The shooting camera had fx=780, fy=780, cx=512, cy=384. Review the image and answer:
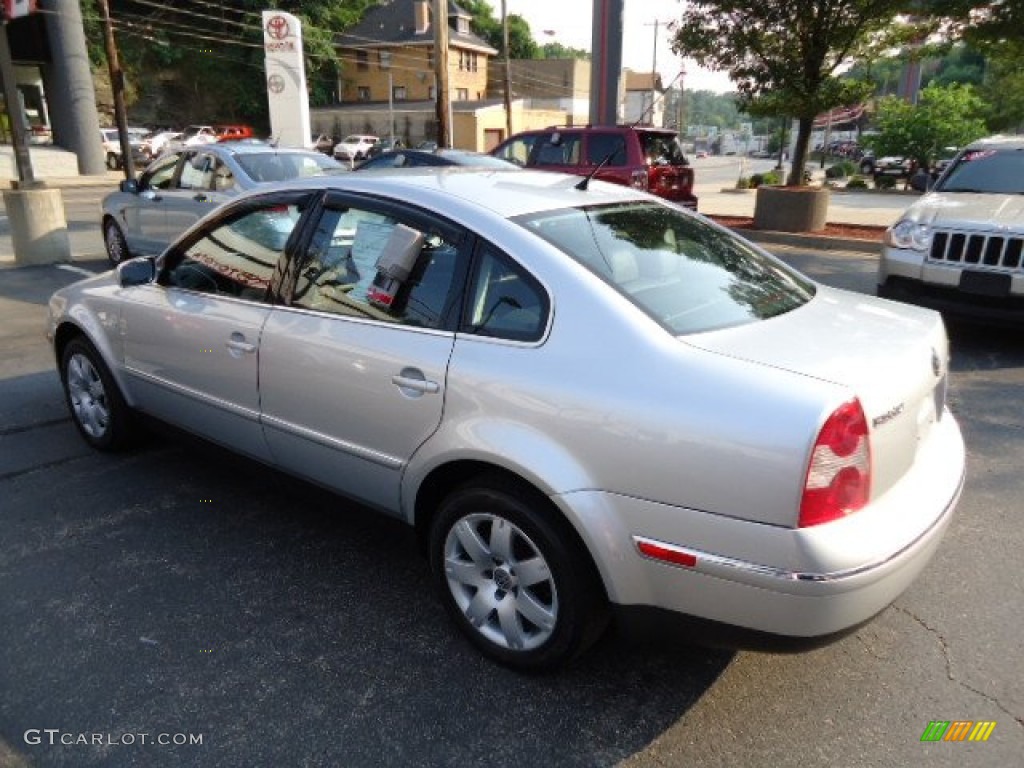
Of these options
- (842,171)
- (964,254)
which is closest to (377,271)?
(964,254)

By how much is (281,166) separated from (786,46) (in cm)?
833

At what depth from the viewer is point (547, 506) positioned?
244 cm

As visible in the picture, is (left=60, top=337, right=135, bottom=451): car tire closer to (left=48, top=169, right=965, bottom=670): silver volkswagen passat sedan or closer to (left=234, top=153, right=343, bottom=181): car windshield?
(left=48, top=169, right=965, bottom=670): silver volkswagen passat sedan

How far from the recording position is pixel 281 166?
8.95m

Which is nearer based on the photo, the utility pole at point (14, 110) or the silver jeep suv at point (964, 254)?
the silver jeep suv at point (964, 254)

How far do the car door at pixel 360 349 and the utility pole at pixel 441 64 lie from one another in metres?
15.4

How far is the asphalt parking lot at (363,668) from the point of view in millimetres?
2344

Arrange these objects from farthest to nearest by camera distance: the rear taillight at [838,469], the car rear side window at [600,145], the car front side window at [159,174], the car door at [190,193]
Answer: the car rear side window at [600,145] < the car front side window at [159,174] < the car door at [190,193] < the rear taillight at [838,469]

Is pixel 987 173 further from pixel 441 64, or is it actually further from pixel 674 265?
pixel 441 64

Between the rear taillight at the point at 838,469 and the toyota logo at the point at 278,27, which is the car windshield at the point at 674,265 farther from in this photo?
the toyota logo at the point at 278,27

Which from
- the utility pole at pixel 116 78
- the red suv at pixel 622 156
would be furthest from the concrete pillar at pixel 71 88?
the red suv at pixel 622 156

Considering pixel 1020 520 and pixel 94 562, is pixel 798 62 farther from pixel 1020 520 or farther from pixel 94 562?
pixel 94 562

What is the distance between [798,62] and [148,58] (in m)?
48.8

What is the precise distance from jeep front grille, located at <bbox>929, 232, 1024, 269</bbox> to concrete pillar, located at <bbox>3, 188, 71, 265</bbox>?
33.7 ft
